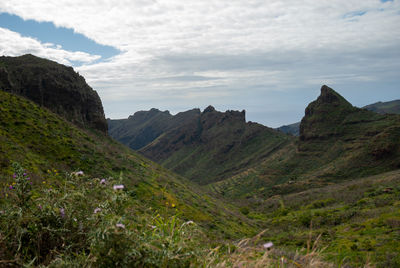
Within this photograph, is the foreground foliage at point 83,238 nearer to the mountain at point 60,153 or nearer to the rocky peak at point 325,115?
the mountain at point 60,153

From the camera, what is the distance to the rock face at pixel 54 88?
36.0m

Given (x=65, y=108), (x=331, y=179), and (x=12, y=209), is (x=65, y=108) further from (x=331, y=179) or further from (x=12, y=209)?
(x=331, y=179)

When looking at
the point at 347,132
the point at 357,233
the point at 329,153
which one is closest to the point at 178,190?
the point at 357,233

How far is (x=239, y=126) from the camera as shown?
144000 mm

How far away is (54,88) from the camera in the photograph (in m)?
39.6

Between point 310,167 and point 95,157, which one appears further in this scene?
point 310,167

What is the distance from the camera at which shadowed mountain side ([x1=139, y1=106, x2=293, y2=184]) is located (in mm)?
110000

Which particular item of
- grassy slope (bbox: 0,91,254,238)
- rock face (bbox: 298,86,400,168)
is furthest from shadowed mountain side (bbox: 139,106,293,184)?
grassy slope (bbox: 0,91,254,238)

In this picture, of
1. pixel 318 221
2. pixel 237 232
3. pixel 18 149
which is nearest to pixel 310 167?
pixel 318 221

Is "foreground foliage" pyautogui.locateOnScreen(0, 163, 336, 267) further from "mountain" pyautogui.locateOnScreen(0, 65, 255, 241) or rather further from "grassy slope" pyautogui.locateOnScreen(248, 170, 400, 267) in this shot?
"mountain" pyautogui.locateOnScreen(0, 65, 255, 241)

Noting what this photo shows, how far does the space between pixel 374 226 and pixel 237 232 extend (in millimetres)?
9772

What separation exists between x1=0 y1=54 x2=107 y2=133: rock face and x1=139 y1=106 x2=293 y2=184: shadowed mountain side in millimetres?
67877

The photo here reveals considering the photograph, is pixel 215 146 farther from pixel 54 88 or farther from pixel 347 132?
pixel 54 88

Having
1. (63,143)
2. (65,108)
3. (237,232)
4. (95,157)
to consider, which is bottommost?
(237,232)
